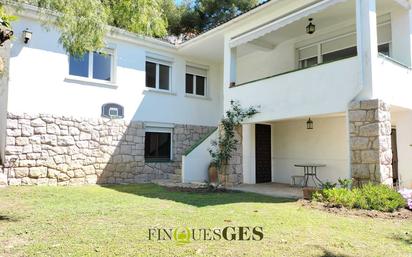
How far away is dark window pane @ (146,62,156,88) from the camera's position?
1702cm

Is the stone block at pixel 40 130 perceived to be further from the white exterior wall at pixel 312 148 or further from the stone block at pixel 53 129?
the white exterior wall at pixel 312 148

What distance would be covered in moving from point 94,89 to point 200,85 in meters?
6.40

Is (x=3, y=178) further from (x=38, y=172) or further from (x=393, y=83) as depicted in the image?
(x=393, y=83)

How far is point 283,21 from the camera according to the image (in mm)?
12352

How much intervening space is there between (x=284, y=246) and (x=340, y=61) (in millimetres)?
7128

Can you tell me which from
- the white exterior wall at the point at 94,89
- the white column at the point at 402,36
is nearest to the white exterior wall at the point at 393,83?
the white column at the point at 402,36

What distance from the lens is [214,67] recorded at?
1967cm

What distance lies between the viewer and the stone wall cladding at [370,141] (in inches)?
376

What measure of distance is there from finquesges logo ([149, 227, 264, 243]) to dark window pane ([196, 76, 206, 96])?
13286 millimetres

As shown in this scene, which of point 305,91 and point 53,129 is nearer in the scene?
point 305,91

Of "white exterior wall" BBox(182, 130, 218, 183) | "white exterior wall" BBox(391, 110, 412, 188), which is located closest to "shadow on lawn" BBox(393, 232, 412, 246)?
"white exterior wall" BBox(391, 110, 412, 188)

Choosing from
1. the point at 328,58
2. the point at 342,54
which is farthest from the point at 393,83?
the point at 328,58

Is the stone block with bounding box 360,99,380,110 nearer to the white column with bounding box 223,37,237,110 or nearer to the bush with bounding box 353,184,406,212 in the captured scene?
the bush with bounding box 353,184,406,212

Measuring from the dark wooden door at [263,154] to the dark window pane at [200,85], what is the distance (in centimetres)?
496
